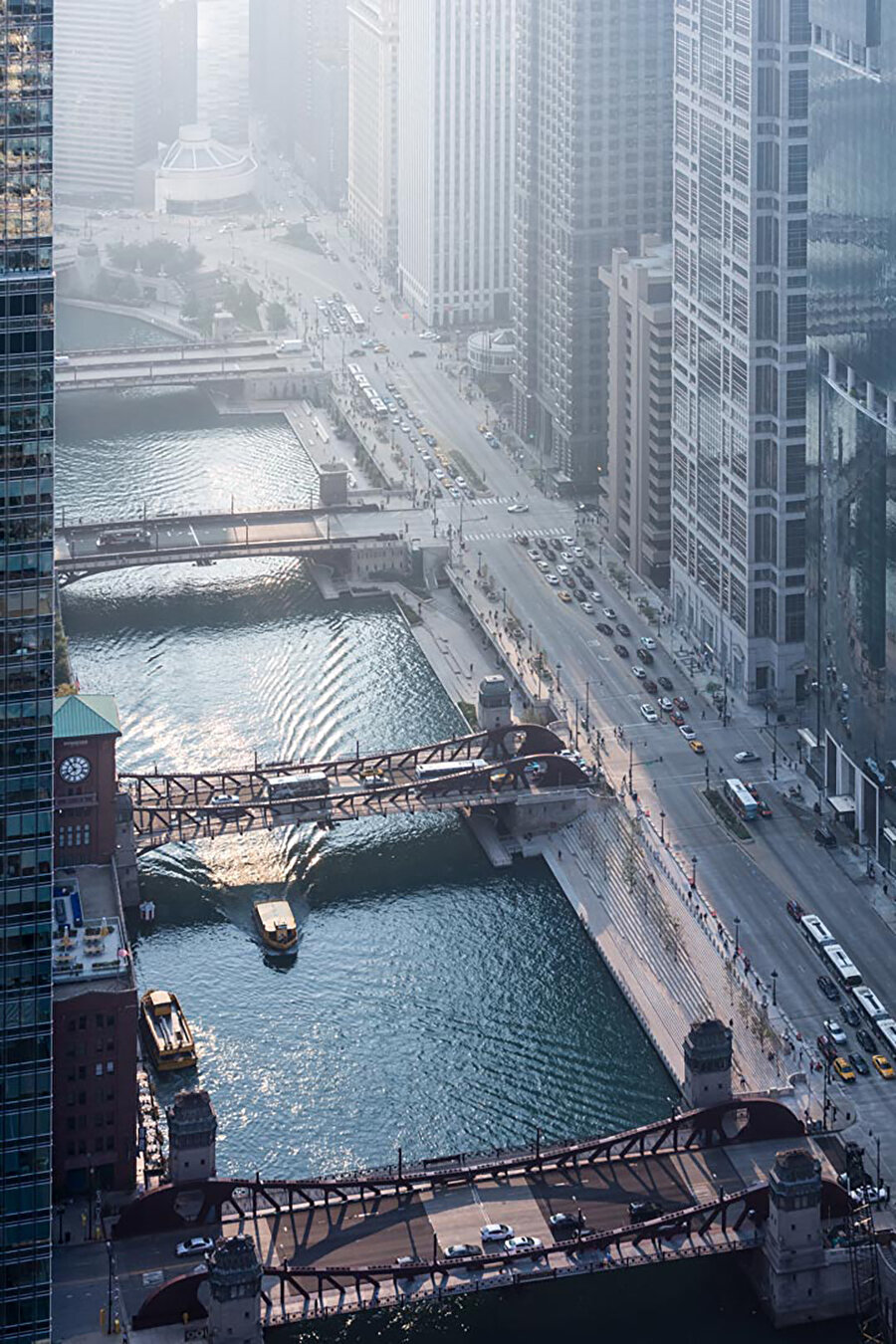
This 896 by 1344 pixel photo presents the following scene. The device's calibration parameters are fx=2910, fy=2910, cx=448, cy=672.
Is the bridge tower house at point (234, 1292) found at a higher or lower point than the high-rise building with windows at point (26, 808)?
lower

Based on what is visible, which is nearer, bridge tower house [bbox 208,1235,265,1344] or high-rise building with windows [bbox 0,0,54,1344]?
high-rise building with windows [bbox 0,0,54,1344]

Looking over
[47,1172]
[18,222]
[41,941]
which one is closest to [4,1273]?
[47,1172]

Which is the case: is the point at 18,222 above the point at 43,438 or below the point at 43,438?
above

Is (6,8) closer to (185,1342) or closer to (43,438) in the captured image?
(43,438)

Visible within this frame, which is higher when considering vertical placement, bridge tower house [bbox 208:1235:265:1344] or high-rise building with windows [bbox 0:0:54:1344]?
high-rise building with windows [bbox 0:0:54:1344]

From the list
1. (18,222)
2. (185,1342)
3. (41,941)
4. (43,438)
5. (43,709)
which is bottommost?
(185,1342)
